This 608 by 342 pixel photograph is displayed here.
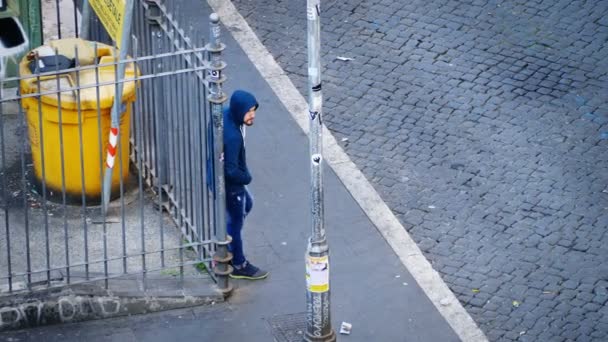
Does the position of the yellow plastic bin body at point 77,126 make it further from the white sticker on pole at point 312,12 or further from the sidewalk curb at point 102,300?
the white sticker on pole at point 312,12

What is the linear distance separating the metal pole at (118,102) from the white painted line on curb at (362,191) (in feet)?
7.23

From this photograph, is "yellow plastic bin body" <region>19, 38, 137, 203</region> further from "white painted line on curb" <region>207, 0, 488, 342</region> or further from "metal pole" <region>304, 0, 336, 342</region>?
"white painted line on curb" <region>207, 0, 488, 342</region>

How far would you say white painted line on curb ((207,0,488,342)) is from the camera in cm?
965

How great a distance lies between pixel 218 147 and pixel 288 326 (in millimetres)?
1388

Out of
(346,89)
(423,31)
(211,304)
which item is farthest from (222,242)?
(423,31)

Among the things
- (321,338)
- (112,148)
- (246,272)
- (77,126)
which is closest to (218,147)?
(112,148)

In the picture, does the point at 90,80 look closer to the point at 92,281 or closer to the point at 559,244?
the point at 92,281

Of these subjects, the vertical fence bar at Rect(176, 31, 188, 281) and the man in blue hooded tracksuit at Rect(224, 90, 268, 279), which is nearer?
the man in blue hooded tracksuit at Rect(224, 90, 268, 279)

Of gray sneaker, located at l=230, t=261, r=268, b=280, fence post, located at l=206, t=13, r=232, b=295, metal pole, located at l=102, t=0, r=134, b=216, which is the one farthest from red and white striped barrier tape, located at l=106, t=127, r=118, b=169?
gray sneaker, located at l=230, t=261, r=268, b=280

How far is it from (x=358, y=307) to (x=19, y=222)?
8.72ft

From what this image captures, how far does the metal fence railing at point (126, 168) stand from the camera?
357 inches

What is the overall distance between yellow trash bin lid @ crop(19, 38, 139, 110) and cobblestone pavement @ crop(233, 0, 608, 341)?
2423 mm

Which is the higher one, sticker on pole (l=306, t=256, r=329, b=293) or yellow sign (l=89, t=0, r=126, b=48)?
yellow sign (l=89, t=0, r=126, b=48)

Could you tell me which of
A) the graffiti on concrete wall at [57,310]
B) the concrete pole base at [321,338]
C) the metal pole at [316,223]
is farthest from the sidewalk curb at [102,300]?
the metal pole at [316,223]
